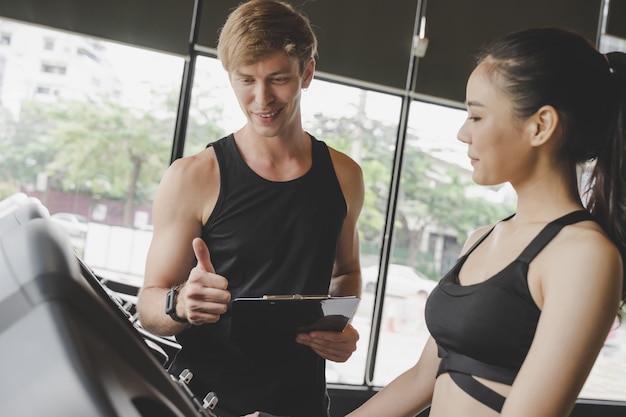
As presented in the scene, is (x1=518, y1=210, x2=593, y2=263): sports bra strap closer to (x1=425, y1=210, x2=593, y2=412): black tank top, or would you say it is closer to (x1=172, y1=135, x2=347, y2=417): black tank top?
(x1=425, y1=210, x2=593, y2=412): black tank top

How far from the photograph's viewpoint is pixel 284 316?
1513mm

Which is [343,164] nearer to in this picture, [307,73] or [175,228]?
[307,73]

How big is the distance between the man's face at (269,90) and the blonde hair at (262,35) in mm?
21

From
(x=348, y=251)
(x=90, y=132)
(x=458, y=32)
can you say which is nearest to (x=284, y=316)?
(x=348, y=251)

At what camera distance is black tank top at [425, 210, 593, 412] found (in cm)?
115

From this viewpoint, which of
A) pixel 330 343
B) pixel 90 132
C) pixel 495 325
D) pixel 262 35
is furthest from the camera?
pixel 90 132

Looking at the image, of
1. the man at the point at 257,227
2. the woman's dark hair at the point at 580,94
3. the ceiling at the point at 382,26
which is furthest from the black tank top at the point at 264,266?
the ceiling at the point at 382,26

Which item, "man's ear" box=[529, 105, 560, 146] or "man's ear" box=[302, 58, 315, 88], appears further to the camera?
"man's ear" box=[302, 58, 315, 88]

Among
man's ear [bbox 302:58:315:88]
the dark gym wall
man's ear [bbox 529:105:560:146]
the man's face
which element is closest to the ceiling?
the dark gym wall

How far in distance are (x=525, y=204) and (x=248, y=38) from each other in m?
0.83

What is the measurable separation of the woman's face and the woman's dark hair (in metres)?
0.02

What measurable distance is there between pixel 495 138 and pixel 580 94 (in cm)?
16

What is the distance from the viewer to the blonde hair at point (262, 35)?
1.76 metres

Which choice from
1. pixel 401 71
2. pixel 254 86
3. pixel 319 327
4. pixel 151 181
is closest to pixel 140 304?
pixel 319 327
